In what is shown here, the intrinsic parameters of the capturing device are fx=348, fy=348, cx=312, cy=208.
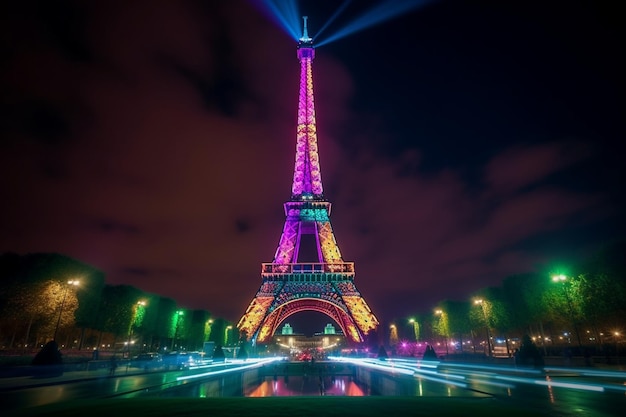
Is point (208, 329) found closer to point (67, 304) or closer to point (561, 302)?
point (67, 304)

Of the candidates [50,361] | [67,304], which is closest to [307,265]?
[67,304]

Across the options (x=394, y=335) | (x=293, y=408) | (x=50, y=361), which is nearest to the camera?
(x=293, y=408)

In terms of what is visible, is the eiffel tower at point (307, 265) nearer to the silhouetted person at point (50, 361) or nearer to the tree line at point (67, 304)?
the tree line at point (67, 304)

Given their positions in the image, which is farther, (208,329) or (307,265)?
(208,329)

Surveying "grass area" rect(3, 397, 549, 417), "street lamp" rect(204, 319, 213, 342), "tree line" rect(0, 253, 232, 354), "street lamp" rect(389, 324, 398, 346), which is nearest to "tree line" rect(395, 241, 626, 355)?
"grass area" rect(3, 397, 549, 417)

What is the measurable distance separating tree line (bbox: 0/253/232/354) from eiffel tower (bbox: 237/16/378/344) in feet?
54.2

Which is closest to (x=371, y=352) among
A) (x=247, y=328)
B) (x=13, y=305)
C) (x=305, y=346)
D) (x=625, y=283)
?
(x=247, y=328)

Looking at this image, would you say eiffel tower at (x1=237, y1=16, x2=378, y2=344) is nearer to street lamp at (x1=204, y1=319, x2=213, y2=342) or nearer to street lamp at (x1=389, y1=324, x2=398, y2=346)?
street lamp at (x1=204, y1=319, x2=213, y2=342)

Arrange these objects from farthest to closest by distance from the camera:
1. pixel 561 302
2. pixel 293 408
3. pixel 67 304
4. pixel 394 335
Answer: pixel 394 335
pixel 561 302
pixel 67 304
pixel 293 408

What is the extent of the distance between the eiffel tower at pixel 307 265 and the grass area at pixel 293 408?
45.6 metres

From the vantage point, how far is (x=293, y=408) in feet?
33.1

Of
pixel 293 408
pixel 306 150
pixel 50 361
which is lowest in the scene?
pixel 293 408

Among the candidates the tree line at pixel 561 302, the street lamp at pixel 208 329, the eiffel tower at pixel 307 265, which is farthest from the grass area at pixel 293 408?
the street lamp at pixel 208 329

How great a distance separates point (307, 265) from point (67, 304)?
39316 mm
